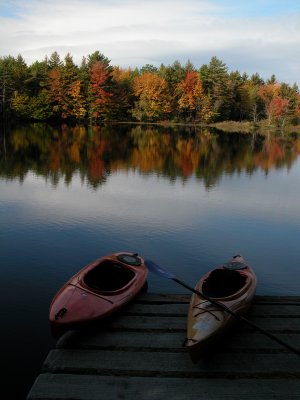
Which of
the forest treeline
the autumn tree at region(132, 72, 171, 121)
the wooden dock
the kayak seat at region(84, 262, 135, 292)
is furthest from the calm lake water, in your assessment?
the autumn tree at region(132, 72, 171, 121)

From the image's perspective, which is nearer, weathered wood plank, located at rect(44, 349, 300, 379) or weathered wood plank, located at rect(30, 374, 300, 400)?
weathered wood plank, located at rect(30, 374, 300, 400)

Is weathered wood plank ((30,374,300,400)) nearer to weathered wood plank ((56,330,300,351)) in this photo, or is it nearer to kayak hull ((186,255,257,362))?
kayak hull ((186,255,257,362))

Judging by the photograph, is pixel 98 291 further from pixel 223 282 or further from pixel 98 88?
pixel 98 88

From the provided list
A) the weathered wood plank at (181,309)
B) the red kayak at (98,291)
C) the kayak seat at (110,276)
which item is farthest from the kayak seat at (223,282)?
the kayak seat at (110,276)

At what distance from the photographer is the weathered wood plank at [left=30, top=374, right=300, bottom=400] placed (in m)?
6.64

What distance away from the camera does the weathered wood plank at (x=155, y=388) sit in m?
6.64

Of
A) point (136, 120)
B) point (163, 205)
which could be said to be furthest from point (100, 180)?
point (136, 120)

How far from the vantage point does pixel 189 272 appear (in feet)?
43.4

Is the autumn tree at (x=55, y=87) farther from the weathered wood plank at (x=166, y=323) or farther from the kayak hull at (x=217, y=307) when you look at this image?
the weathered wood plank at (x=166, y=323)

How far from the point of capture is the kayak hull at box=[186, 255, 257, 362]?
24.3 feet

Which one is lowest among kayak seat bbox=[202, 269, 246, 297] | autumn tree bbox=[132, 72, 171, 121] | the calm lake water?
the calm lake water

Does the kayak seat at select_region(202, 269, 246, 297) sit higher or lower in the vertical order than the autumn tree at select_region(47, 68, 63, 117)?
lower

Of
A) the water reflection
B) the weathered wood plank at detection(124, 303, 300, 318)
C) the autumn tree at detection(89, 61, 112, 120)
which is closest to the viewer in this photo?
the weathered wood plank at detection(124, 303, 300, 318)

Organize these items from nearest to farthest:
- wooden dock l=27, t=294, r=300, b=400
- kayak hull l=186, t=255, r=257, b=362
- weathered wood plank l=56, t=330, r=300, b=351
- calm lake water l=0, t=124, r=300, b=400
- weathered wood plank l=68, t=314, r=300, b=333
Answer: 1. wooden dock l=27, t=294, r=300, b=400
2. kayak hull l=186, t=255, r=257, b=362
3. weathered wood plank l=56, t=330, r=300, b=351
4. weathered wood plank l=68, t=314, r=300, b=333
5. calm lake water l=0, t=124, r=300, b=400
